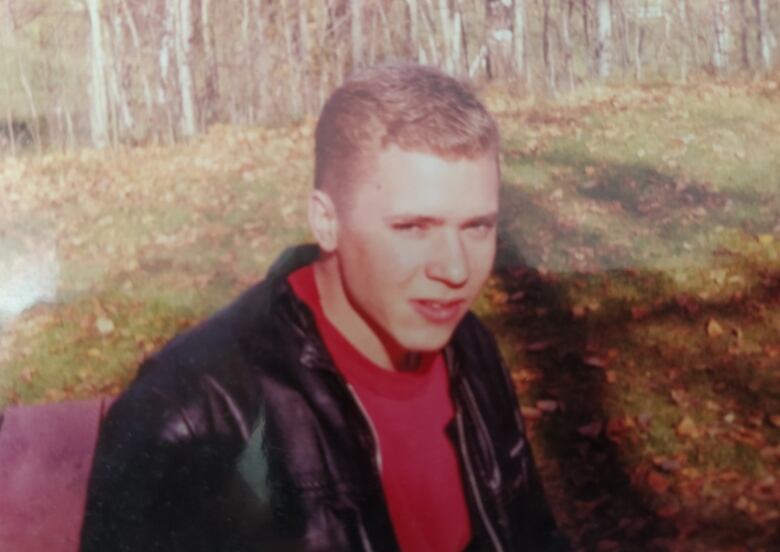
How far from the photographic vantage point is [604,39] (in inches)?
91.8

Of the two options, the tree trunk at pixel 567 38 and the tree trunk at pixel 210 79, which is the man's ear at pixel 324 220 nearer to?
the tree trunk at pixel 210 79

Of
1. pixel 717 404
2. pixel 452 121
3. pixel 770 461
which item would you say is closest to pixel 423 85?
pixel 452 121

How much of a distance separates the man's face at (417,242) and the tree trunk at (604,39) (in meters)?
0.34

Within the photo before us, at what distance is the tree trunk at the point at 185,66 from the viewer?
225cm

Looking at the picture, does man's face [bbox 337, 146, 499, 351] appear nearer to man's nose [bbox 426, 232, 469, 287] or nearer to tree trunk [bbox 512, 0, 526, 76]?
man's nose [bbox 426, 232, 469, 287]

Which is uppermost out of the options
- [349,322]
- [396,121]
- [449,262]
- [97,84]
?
[97,84]

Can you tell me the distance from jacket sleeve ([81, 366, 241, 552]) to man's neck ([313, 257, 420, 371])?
1.16 ft

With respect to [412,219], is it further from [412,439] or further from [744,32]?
[744,32]

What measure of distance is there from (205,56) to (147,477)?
35.1 inches

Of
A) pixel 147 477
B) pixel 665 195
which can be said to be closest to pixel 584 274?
pixel 665 195

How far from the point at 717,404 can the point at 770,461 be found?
174 millimetres

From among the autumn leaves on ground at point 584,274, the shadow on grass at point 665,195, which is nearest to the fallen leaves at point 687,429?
the autumn leaves on ground at point 584,274

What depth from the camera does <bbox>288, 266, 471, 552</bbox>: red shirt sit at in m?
2.19

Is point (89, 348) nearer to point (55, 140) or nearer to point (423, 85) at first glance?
point (55, 140)
